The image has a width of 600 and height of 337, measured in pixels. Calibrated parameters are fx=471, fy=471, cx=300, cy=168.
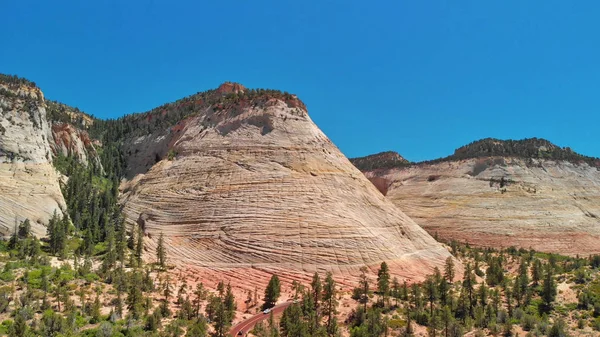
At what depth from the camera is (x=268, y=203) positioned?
142 feet

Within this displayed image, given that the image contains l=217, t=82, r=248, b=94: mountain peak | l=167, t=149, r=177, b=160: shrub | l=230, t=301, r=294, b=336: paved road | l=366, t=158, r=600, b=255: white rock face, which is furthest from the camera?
l=217, t=82, r=248, b=94: mountain peak

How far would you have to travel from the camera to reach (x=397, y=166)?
333 ft

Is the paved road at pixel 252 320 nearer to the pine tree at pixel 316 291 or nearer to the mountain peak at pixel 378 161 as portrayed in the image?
the pine tree at pixel 316 291

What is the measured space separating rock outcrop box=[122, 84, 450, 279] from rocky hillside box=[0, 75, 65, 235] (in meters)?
8.31

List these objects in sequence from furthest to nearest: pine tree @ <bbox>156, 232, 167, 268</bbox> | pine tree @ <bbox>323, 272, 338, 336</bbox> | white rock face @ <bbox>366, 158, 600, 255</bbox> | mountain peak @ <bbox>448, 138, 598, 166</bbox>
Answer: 1. mountain peak @ <bbox>448, 138, 598, 166</bbox>
2. white rock face @ <bbox>366, 158, 600, 255</bbox>
3. pine tree @ <bbox>156, 232, 167, 268</bbox>
4. pine tree @ <bbox>323, 272, 338, 336</bbox>

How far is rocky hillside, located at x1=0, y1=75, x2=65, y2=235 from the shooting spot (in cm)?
3700

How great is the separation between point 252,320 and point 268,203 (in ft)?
46.2

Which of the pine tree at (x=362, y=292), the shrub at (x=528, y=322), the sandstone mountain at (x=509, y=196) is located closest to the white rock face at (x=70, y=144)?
the pine tree at (x=362, y=292)

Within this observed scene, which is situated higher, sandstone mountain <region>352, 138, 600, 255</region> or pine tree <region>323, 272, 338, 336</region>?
sandstone mountain <region>352, 138, 600, 255</region>

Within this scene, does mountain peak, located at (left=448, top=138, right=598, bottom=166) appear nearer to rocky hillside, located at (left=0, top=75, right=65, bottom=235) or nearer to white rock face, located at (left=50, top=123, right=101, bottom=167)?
white rock face, located at (left=50, top=123, right=101, bottom=167)

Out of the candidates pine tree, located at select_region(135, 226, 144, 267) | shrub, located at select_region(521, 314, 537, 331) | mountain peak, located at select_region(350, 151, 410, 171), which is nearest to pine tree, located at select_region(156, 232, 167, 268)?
pine tree, located at select_region(135, 226, 144, 267)

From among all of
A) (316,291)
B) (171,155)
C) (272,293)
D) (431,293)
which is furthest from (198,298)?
(171,155)

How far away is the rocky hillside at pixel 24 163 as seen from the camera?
121 ft

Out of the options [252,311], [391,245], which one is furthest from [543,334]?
[252,311]
